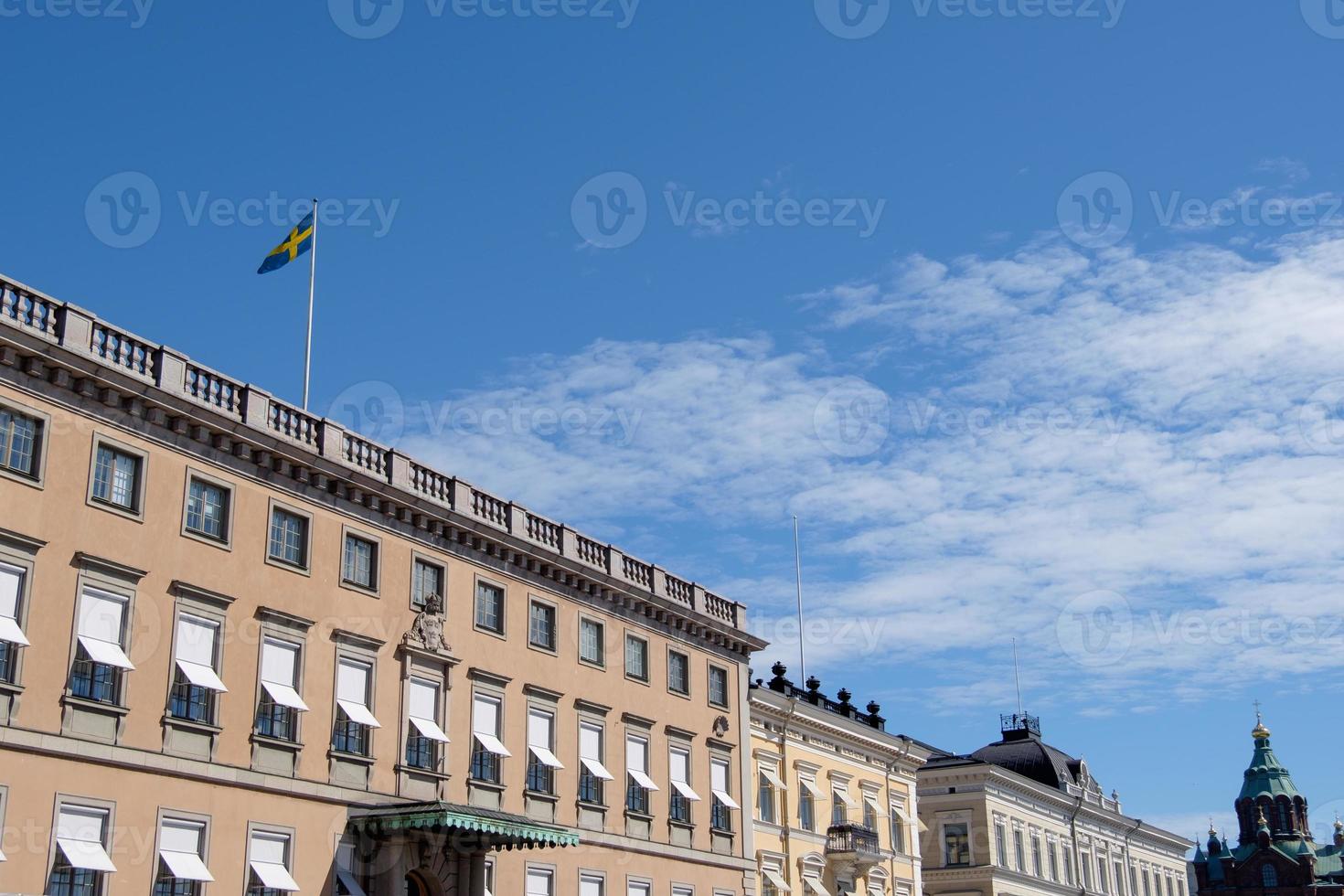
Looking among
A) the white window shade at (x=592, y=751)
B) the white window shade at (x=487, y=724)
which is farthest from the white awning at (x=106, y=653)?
the white window shade at (x=592, y=751)

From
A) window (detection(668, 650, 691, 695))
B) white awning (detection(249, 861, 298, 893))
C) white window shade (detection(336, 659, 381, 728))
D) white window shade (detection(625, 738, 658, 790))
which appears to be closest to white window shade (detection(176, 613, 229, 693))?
white window shade (detection(336, 659, 381, 728))

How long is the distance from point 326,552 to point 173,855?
25.9 feet

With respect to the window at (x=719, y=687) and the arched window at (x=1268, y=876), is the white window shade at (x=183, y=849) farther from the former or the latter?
the arched window at (x=1268, y=876)

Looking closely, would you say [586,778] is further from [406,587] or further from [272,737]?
[272,737]

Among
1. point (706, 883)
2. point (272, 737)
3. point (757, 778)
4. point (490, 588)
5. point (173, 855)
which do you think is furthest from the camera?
point (757, 778)

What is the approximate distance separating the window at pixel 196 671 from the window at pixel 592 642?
43.9 ft

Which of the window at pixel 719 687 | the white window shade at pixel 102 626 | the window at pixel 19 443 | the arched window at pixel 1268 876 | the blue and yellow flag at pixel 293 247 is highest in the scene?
the blue and yellow flag at pixel 293 247

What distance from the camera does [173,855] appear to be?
30.6 meters

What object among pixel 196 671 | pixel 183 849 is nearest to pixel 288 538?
pixel 196 671

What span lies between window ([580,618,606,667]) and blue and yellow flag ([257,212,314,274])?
12874 millimetres

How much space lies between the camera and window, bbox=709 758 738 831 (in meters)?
48.4

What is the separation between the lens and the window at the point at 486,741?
128 ft

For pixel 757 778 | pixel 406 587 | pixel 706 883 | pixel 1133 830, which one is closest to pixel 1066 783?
pixel 1133 830

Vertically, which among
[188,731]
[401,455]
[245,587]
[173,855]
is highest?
[401,455]
